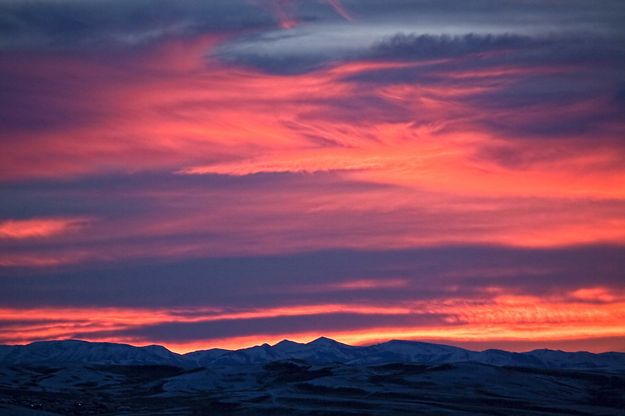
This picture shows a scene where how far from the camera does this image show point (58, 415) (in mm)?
199750

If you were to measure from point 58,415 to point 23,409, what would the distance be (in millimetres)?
7157

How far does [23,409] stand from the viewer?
197625mm
